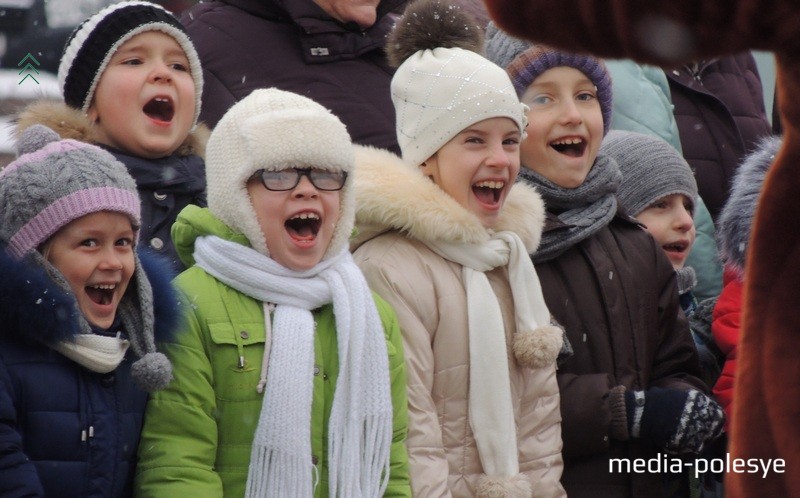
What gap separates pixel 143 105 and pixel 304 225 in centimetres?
78

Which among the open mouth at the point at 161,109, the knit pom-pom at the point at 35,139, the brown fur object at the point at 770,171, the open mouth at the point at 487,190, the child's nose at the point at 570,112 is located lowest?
the open mouth at the point at 487,190

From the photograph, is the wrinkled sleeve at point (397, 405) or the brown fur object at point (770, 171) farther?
the wrinkled sleeve at point (397, 405)

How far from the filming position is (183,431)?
3469mm

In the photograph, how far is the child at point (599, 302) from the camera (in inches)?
177

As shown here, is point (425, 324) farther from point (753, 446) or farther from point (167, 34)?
point (753, 446)

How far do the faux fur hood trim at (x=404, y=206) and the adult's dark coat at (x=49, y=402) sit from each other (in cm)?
116

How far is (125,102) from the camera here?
4.22 m

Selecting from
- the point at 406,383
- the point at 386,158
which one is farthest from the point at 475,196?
the point at 406,383

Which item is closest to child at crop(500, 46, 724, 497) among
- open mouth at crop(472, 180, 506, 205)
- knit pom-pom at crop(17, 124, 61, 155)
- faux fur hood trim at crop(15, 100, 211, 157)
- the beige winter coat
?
the beige winter coat

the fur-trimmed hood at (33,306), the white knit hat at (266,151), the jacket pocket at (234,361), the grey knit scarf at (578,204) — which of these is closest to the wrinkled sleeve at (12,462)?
the fur-trimmed hood at (33,306)

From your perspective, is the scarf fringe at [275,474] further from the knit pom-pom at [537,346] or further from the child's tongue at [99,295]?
the knit pom-pom at [537,346]

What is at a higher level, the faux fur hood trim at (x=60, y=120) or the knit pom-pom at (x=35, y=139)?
the knit pom-pom at (x=35, y=139)

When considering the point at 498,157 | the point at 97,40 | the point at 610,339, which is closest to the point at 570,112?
the point at 498,157

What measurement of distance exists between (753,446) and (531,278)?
2.40 m
